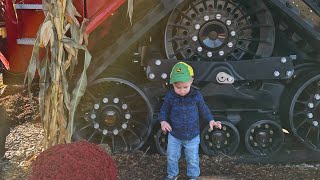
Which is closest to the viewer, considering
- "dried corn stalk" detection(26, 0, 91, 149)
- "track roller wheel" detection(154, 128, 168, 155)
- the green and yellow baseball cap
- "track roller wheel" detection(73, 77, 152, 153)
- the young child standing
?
"dried corn stalk" detection(26, 0, 91, 149)

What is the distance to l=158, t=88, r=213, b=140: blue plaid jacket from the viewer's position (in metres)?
4.24

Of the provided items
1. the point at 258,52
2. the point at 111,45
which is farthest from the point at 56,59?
the point at 258,52

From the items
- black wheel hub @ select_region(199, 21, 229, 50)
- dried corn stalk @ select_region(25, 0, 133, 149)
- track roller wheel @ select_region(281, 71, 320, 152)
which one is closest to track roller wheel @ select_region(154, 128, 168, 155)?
black wheel hub @ select_region(199, 21, 229, 50)

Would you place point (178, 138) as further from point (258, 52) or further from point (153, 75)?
point (258, 52)

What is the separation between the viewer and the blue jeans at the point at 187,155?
432cm

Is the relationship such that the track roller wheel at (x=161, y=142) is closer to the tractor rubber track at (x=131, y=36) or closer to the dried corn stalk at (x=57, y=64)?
the tractor rubber track at (x=131, y=36)

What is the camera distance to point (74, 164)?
8.54ft

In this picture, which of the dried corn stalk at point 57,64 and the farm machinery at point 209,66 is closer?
the dried corn stalk at point 57,64

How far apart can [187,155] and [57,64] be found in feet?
5.29

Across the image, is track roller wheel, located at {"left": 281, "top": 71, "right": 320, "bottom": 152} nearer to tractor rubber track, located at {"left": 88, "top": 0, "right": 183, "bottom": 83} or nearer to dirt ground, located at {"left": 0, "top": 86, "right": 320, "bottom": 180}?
dirt ground, located at {"left": 0, "top": 86, "right": 320, "bottom": 180}

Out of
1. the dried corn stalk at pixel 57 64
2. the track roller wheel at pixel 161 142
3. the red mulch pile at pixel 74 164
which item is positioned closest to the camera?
the red mulch pile at pixel 74 164

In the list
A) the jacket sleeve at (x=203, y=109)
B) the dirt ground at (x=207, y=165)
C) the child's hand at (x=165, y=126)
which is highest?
the jacket sleeve at (x=203, y=109)

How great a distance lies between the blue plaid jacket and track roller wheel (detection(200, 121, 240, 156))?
0.50m

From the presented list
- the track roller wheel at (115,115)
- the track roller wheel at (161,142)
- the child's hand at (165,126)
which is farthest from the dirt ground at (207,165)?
the child's hand at (165,126)
